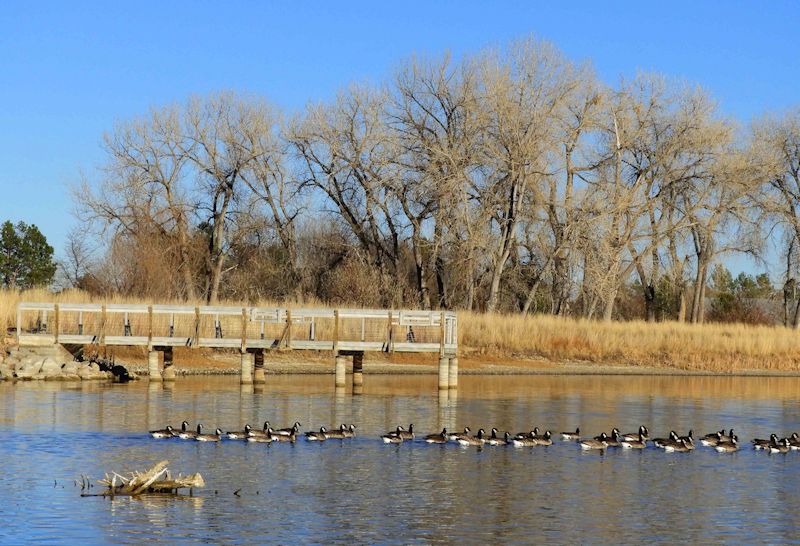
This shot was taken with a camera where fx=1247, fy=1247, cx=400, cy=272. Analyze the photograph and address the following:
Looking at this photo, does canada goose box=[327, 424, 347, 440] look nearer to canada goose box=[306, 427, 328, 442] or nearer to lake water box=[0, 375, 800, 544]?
canada goose box=[306, 427, 328, 442]

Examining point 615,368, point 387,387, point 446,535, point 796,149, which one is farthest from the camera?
point 796,149

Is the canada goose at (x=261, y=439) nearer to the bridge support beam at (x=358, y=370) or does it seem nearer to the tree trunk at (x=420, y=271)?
the bridge support beam at (x=358, y=370)

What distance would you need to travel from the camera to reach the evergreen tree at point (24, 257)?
79.8 metres

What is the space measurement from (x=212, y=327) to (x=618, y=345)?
22.2 meters

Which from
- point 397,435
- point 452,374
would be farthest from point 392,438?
point 452,374

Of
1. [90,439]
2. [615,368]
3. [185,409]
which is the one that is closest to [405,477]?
[90,439]

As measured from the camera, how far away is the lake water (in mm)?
18625

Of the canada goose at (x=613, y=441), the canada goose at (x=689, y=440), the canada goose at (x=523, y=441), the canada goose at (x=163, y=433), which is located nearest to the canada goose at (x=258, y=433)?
the canada goose at (x=163, y=433)

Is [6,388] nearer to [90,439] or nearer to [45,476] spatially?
[90,439]

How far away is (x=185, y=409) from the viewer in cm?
3497

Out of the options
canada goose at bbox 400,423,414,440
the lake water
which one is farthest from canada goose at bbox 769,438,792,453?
canada goose at bbox 400,423,414,440

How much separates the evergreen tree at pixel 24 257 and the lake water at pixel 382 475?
133ft

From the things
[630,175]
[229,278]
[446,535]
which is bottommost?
[446,535]

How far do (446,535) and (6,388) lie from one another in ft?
86.0
